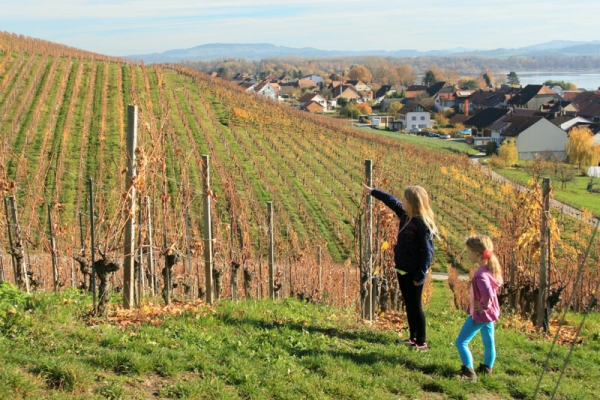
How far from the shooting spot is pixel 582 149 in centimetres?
5022

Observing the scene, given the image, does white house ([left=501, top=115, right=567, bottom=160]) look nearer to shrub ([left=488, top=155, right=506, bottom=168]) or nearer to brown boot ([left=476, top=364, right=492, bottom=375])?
shrub ([left=488, top=155, right=506, bottom=168])

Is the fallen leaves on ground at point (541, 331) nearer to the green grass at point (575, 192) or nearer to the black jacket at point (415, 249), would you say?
the black jacket at point (415, 249)

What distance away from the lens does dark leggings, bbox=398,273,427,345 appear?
224 inches

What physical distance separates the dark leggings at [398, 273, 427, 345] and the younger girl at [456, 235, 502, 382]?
0.54 meters

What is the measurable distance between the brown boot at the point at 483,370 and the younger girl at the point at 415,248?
0.62 meters

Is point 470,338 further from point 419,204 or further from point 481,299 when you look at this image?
point 419,204

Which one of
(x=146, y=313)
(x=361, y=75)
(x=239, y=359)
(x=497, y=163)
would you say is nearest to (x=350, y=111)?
(x=497, y=163)

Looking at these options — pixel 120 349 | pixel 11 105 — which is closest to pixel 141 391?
pixel 120 349

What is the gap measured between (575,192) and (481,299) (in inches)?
1472

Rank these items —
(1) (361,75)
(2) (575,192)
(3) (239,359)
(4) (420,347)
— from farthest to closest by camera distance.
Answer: (1) (361,75)
(2) (575,192)
(4) (420,347)
(3) (239,359)

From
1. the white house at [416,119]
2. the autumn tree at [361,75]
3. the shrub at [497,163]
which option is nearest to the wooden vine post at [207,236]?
the shrub at [497,163]

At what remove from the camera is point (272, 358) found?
5168mm

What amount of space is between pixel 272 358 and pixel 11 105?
3210 centimetres

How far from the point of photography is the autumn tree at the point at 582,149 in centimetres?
4966
